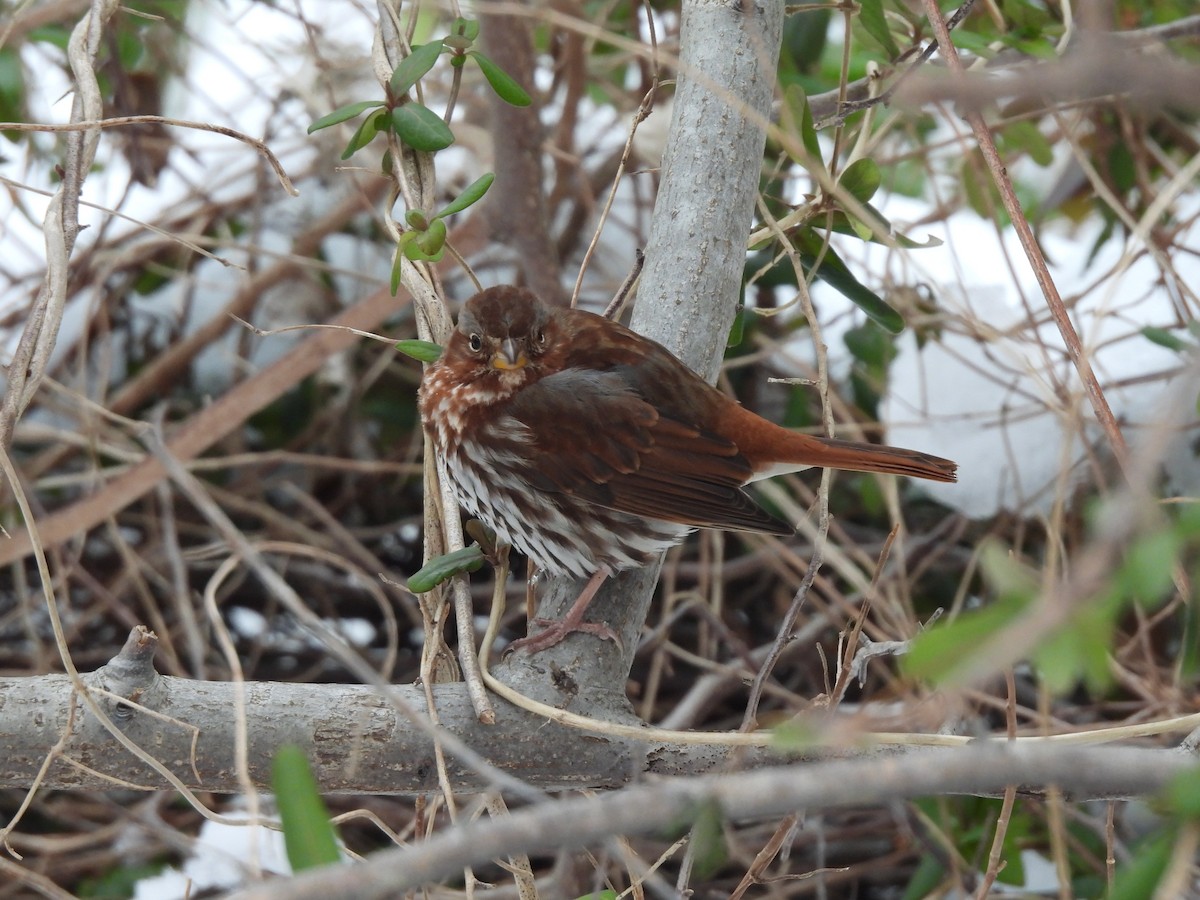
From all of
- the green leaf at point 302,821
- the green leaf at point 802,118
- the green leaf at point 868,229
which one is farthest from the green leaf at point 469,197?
the green leaf at point 302,821

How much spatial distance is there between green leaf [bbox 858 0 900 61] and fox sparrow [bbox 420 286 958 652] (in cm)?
79

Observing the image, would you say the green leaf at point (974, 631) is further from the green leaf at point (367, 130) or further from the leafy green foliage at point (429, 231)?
the green leaf at point (367, 130)

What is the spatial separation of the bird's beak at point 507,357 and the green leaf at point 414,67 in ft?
1.76

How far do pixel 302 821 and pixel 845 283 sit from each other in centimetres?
169

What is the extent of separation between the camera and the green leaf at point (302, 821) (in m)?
0.96

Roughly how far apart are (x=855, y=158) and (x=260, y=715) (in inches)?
59.8

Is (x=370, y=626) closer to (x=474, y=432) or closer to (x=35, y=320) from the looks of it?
(x=474, y=432)

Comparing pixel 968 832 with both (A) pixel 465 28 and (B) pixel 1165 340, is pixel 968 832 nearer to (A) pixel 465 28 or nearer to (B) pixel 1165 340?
(B) pixel 1165 340

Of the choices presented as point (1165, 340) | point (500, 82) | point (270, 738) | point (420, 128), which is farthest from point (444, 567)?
point (1165, 340)

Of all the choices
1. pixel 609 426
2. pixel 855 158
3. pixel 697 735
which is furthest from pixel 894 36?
pixel 697 735

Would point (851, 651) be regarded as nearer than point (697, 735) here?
No

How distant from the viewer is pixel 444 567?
1.92 m

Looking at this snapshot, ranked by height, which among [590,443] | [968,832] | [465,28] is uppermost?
[465,28]

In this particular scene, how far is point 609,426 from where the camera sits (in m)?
2.36
